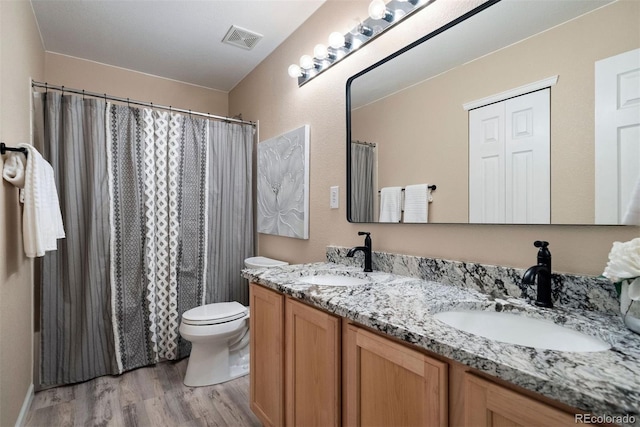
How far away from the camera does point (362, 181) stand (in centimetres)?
170

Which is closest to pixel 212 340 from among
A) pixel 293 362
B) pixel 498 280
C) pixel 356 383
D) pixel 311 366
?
pixel 293 362

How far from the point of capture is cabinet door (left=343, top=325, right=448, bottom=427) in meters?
0.73

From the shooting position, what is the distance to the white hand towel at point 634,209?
0.84 metres

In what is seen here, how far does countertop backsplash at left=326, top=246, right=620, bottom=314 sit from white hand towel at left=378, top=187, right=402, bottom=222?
0.60 feet

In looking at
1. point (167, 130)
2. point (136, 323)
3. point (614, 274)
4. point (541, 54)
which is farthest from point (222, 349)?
point (541, 54)

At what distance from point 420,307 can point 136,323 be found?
2.21 m

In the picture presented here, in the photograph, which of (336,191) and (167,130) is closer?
(336,191)

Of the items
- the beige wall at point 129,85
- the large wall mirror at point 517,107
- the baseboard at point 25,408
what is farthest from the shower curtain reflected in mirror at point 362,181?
the beige wall at point 129,85

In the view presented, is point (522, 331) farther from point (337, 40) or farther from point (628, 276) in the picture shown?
point (337, 40)

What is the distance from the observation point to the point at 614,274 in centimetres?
72

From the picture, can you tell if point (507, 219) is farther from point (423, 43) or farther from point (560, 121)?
point (423, 43)

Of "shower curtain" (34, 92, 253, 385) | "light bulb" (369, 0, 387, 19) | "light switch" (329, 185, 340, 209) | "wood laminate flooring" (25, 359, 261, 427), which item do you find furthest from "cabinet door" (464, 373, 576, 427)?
"shower curtain" (34, 92, 253, 385)

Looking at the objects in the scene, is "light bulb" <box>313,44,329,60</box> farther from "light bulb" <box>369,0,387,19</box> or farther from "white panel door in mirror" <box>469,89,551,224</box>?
"white panel door in mirror" <box>469,89,551,224</box>

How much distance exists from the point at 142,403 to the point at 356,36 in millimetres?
2459
